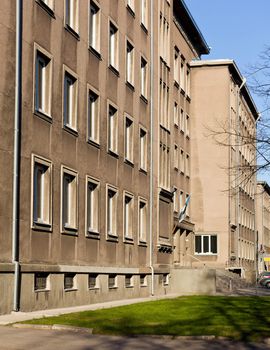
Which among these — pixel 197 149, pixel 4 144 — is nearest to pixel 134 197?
pixel 4 144

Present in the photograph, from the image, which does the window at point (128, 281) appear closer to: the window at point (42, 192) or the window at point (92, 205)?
the window at point (92, 205)

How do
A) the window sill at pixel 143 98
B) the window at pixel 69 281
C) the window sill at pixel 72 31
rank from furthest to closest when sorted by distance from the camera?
the window sill at pixel 143 98 → the window sill at pixel 72 31 → the window at pixel 69 281

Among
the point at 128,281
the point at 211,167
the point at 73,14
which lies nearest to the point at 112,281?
the point at 128,281

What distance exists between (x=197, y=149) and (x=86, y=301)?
3411 centimetres

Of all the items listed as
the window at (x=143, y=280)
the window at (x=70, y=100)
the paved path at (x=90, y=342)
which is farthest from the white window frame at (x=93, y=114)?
the paved path at (x=90, y=342)

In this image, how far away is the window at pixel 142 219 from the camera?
3516 cm

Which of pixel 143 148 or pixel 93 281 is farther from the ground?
pixel 143 148

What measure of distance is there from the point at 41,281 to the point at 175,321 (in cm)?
530

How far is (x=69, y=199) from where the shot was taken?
25375 mm

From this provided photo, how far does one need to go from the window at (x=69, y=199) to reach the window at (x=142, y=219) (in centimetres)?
967

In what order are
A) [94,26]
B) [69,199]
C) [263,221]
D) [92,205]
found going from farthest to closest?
1. [263,221]
2. [94,26]
3. [92,205]
4. [69,199]

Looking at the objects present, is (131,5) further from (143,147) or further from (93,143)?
(93,143)

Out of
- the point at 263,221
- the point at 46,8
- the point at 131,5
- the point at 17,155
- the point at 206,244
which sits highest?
the point at 131,5

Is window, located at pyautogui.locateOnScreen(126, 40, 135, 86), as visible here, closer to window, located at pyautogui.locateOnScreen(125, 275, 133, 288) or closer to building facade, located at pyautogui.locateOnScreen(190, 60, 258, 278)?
window, located at pyautogui.locateOnScreen(125, 275, 133, 288)
